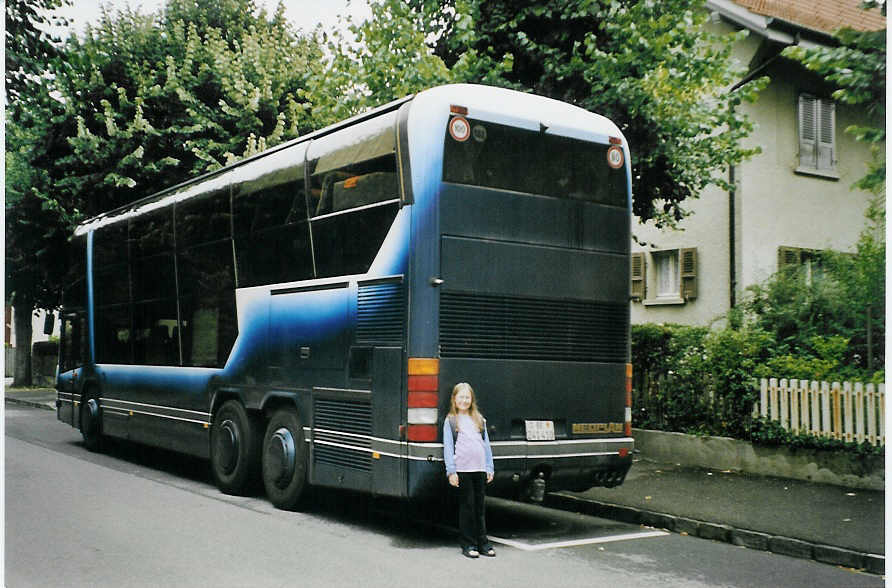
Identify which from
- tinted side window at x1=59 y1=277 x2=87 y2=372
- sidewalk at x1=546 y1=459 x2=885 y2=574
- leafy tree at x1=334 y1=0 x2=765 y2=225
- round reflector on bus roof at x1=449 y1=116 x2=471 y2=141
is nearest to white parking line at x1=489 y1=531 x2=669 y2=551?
sidewalk at x1=546 y1=459 x2=885 y2=574

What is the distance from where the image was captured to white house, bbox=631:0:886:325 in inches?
747

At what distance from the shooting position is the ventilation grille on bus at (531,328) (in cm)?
819

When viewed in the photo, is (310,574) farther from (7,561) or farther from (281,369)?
(281,369)

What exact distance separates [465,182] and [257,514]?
3.89 meters

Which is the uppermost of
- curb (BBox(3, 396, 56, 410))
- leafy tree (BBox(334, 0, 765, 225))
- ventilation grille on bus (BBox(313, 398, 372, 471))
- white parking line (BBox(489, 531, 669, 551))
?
leafy tree (BBox(334, 0, 765, 225))

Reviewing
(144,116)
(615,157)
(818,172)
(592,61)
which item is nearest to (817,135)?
(818,172)

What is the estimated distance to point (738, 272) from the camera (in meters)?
19.0

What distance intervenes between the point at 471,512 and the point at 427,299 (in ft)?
5.76

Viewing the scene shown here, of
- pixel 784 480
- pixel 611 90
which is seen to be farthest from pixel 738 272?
pixel 784 480

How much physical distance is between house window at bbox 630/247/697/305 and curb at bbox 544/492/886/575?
10403 millimetres

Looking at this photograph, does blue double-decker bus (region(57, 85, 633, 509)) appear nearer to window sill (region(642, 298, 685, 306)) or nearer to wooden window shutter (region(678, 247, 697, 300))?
wooden window shutter (region(678, 247, 697, 300))

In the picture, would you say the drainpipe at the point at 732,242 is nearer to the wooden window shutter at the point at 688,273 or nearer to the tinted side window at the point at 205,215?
the wooden window shutter at the point at 688,273

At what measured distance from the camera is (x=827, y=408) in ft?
36.4

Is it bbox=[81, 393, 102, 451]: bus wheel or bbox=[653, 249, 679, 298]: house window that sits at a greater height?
bbox=[653, 249, 679, 298]: house window
